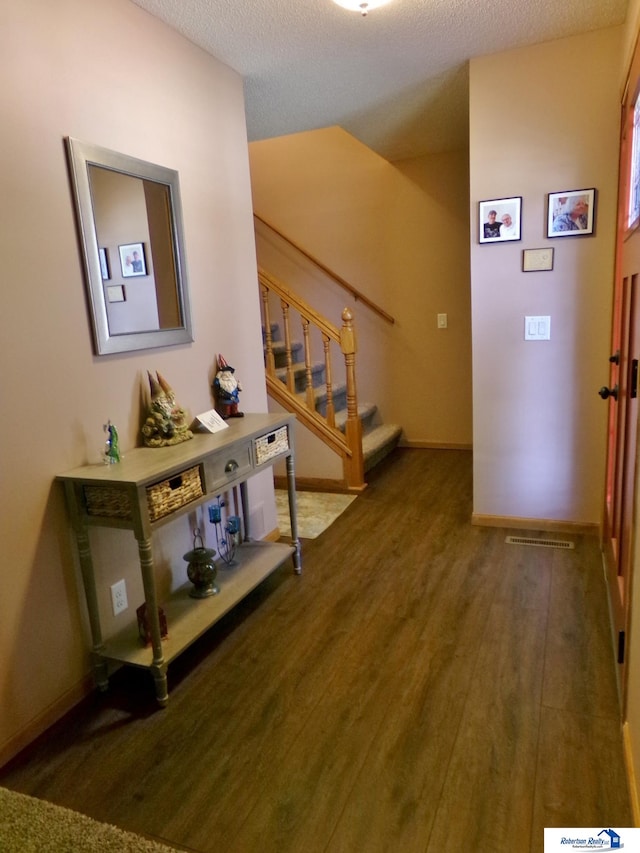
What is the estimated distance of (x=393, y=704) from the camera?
1873mm

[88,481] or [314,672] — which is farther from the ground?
[88,481]

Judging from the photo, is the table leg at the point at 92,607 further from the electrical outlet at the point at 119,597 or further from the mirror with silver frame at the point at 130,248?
the mirror with silver frame at the point at 130,248

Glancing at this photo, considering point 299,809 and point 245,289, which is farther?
point 245,289

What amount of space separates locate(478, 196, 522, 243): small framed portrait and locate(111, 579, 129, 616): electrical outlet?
2426mm

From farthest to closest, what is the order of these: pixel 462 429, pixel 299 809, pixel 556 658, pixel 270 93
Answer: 1. pixel 462 429
2. pixel 270 93
3. pixel 556 658
4. pixel 299 809

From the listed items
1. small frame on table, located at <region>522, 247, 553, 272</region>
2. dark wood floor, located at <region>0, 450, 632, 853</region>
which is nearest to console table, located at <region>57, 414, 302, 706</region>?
dark wood floor, located at <region>0, 450, 632, 853</region>

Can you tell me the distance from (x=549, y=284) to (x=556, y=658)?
1.83 meters

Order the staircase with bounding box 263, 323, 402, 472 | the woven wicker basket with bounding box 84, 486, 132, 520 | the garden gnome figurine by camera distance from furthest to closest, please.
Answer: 1. the staircase with bounding box 263, 323, 402, 472
2. the garden gnome figurine
3. the woven wicker basket with bounding box 84, 486, 132, 520

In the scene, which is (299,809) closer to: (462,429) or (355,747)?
(355,747)

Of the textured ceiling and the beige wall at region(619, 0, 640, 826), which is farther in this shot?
the textured ceiling

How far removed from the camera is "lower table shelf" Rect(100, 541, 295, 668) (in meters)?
1.98

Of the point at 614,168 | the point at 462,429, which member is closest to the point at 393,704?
the point at 614,168

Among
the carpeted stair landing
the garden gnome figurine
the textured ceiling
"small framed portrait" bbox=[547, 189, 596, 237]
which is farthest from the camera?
"small framed portrait" bbox=[547, 189, 596, 237]

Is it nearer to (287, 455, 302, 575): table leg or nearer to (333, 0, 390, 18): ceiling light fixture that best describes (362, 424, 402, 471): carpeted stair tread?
(287, 455, 302, 575): table leg
